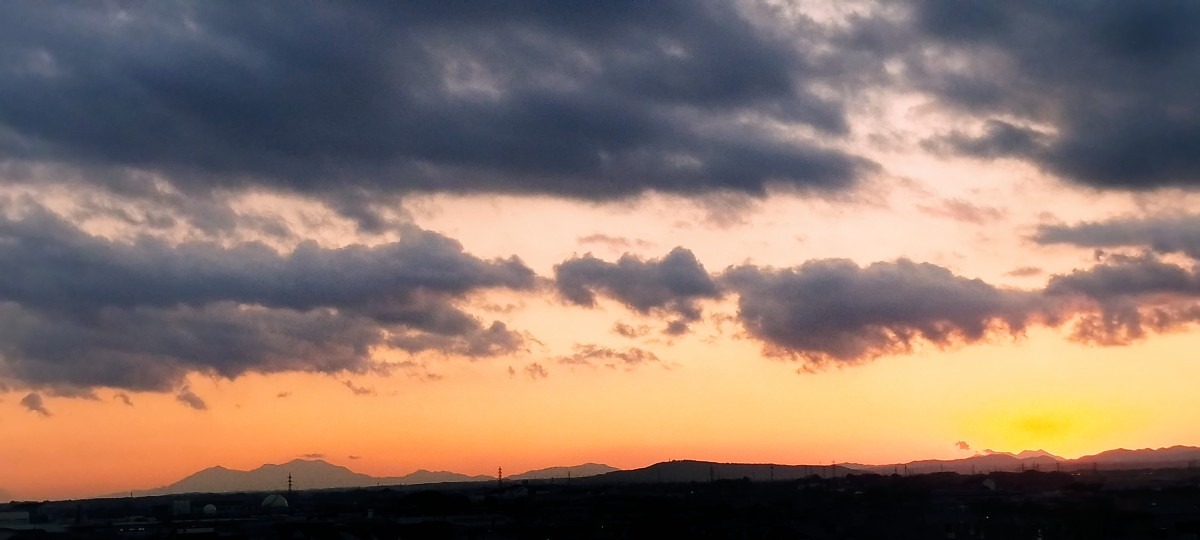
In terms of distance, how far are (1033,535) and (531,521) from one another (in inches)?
2098

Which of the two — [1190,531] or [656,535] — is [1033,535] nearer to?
[1190,531]

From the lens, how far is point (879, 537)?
112688 millimetres

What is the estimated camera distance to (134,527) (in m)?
137

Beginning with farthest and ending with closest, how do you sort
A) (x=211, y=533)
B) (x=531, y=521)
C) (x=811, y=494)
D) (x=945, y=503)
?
(x=811, y=494)
(x=945, y=503)
(x=531, y=521)
(x=211, y=533)

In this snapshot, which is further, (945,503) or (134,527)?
(945,503)

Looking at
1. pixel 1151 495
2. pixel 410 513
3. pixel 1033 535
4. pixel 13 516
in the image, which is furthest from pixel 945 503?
pixel 13 516

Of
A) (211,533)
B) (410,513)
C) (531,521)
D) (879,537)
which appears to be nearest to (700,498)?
(410,513)

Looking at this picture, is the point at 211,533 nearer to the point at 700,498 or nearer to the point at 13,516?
the point at 13,516

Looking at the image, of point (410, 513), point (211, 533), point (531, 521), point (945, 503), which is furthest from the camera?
point (410, 513)

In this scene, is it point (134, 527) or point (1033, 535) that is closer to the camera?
point (1033, 535)

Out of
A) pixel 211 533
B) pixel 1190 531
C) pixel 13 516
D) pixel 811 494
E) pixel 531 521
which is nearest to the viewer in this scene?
pixel 1190 531

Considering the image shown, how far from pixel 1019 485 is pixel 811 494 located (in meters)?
37.5

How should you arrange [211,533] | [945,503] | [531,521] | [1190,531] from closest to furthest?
1. [1190,531]
2. [211,533]
3. [531,521]
4. [945,503]

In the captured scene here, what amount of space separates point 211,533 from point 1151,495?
111205mm
